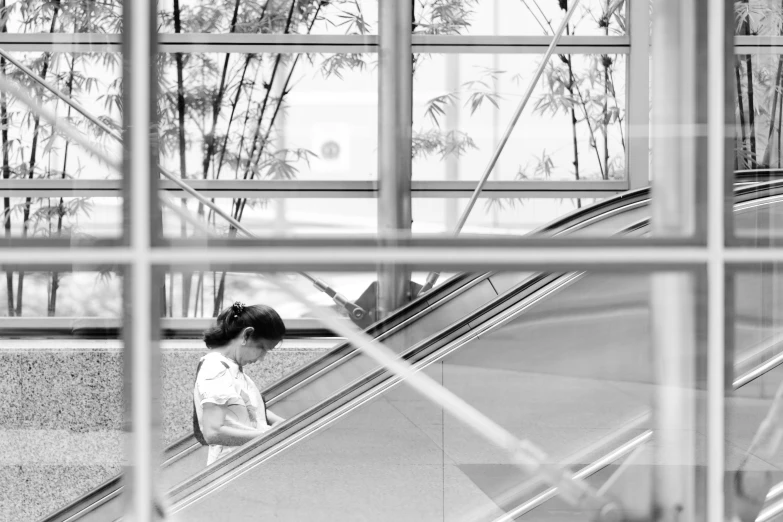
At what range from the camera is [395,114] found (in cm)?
312

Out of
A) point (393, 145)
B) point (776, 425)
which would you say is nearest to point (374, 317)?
point (393, 145)

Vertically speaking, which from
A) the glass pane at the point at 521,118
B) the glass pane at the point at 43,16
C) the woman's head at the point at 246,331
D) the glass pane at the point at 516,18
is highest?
the glass pane at the point at 43,16

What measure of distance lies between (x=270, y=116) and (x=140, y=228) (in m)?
2.61

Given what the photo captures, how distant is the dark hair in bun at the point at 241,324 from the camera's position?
5.19 ft

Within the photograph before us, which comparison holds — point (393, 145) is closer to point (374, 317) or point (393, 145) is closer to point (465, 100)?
point (465, 100)

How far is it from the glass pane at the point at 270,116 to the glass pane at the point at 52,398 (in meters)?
0.74

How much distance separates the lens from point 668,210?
36.8 inches

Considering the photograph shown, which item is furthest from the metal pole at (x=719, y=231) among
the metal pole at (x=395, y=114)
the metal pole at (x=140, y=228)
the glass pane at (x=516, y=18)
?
the glass pane at (x=516, y=18)

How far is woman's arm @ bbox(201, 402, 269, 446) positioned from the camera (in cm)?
175

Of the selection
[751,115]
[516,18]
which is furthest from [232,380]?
[516,18]

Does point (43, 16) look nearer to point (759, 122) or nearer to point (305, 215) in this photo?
point (305, 215)

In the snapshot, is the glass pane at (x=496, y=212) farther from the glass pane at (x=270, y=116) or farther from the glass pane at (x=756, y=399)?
the glass pane at (x=756, y=399)

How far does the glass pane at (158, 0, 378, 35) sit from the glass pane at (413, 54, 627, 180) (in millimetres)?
318

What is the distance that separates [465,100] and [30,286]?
1.98 m
